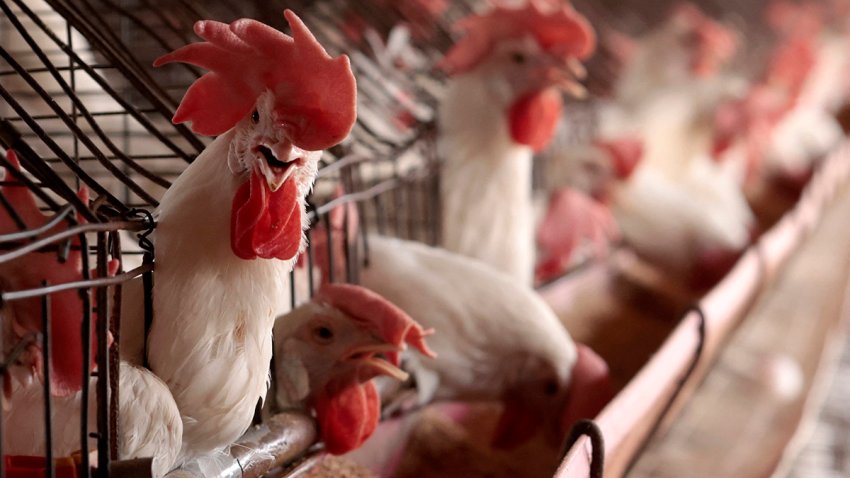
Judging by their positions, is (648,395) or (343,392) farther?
(648,395)

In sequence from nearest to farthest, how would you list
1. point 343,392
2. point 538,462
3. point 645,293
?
point 343,392, point 538,462, point 645,293

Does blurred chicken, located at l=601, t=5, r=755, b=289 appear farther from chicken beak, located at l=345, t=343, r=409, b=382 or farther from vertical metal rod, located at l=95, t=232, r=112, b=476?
vertical metal rod, located at l=95, t=232, r=112, b=476

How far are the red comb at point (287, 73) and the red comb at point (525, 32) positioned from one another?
76 cm

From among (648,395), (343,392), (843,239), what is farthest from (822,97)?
(343,392)

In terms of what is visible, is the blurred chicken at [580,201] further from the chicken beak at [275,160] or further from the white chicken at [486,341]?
the chicken beak at [275,160]

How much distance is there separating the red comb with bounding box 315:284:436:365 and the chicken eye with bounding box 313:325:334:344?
1.0 inches

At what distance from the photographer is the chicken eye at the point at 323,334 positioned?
899 millimetres

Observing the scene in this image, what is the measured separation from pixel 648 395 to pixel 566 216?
0.71 m

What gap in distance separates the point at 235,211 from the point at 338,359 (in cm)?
25

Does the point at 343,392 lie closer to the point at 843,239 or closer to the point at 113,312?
the point at 113,312

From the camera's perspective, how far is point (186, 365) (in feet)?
2.34

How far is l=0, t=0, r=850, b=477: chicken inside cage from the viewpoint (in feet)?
2.18

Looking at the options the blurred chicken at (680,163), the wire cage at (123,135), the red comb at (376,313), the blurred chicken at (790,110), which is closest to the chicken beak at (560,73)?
the wire cage at (123,135)

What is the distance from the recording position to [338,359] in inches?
35.1
